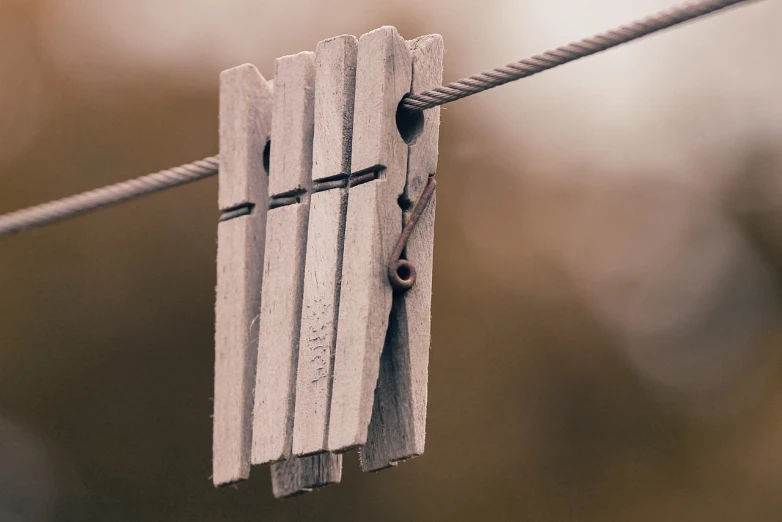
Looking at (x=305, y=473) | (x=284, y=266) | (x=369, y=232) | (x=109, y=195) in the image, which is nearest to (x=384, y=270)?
(x=369, y=232)

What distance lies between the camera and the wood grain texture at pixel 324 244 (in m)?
1.26

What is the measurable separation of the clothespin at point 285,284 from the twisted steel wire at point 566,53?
0.14 meters

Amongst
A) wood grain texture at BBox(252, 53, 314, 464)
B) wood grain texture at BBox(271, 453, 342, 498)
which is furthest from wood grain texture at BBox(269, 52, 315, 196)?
wood grain texture at BBox(271, 453, 342, 498)

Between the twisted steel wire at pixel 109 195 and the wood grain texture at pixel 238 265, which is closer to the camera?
the wood grain texture at pixel 238 265

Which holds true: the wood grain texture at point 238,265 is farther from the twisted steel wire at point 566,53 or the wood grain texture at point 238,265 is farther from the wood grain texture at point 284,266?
the twisted steel wire at point 566,53

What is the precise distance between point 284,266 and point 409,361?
0.20m

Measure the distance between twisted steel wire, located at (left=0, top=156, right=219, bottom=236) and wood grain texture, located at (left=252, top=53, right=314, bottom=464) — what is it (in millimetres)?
171

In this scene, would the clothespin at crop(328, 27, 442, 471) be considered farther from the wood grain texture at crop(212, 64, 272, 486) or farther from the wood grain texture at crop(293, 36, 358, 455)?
the wood grain texture at crop(212, 64, 272, 486)

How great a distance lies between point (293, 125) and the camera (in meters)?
1.42

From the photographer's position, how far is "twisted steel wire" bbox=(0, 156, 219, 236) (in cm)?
160

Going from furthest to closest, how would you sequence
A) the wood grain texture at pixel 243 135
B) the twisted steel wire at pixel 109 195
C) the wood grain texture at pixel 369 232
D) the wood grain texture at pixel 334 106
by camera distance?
the twisted steel wire at pixel 109 195
the wood grain texture at pixel 243 135
the wood grain texture at pixel 334 106
the wood grain texture at pixel 369 232

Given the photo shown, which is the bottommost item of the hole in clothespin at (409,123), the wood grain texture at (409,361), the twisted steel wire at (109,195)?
the wood grain texture at (409,361)

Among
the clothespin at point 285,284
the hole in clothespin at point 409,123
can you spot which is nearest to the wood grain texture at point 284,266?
the clothespin at point 285,284

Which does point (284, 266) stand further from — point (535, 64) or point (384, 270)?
point (535, 64)
